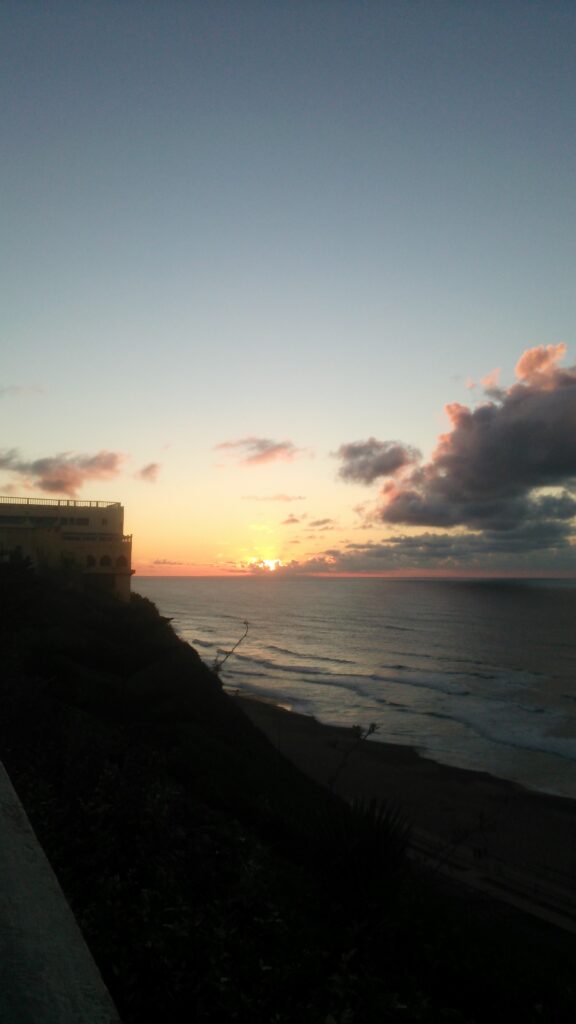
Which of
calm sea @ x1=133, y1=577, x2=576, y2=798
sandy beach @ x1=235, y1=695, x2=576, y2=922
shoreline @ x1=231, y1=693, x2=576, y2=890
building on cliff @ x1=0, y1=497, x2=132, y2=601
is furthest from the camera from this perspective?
building on cliff @ x1=0, y1=497, x2=132, y2=601

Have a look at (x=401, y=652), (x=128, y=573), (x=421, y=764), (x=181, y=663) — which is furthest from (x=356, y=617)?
(x=181, y=663)

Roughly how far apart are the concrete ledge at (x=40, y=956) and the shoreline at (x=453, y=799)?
8894 millimetres

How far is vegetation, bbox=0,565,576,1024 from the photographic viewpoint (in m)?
3.75

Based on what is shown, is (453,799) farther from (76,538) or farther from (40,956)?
(76,538)

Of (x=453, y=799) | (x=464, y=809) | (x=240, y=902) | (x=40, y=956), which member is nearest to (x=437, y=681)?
(x=453, y=799)

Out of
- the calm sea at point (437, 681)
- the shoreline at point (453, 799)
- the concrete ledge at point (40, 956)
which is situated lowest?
the calm sea at point (437, 681)

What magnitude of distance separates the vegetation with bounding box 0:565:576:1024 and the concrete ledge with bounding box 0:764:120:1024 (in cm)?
96

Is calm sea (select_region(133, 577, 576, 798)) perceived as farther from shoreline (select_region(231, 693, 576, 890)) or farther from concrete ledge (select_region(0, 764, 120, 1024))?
concrete ledge (select_region(0, 764, 120, 1024))

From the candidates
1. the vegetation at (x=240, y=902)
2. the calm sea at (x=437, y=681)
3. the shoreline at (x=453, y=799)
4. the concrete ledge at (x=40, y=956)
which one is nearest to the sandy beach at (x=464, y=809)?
the shoreline at (x=453, y=799)

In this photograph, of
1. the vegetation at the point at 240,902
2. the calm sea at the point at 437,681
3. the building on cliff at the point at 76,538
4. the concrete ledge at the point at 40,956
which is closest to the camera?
the concrete ledge at the point at 40,956

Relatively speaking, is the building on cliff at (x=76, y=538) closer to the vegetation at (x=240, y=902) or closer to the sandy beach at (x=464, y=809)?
the sandy beach at (x=464, y=809)

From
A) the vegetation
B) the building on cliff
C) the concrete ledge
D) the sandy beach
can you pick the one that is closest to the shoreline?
the sandy beach

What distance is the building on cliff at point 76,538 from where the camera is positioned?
146 ft

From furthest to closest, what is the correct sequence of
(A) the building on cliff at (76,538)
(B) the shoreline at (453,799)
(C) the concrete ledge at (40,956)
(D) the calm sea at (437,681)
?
(A) the building on cliff at (76,538) < (D) the calm sea at (437,681) < (B) the shoreline at (453,799) < (C) the concrete ledge at (40,956)
